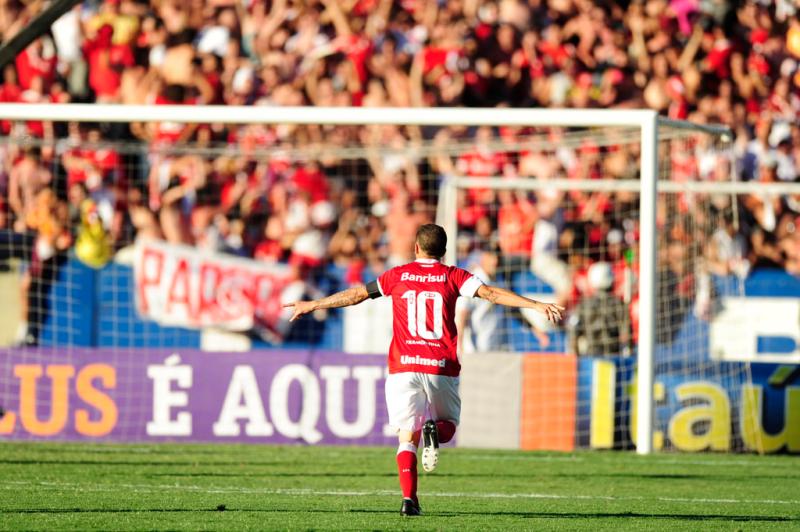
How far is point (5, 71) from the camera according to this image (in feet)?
59.7

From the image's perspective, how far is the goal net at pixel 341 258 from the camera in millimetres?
14789

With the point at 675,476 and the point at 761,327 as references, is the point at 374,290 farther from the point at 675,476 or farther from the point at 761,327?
the point at 761,327

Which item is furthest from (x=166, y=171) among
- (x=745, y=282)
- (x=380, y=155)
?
(x=745, y=282)

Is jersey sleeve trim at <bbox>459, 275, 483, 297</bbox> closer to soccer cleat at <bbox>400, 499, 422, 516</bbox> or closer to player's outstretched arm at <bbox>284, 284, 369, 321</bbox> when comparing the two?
player's outstretched arm at <bbox>284, 284, 369, 321</bbox>

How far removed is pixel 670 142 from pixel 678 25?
11.2ft

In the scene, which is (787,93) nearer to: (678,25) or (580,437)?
(678,25)

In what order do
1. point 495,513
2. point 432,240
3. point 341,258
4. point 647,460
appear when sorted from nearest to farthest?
point 432,240 < point 495,513 < point 647,460 < point 341,258

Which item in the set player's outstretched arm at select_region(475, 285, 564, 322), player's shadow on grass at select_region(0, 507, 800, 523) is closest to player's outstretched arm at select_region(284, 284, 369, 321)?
player's outstretched arm at select_region(475, 285, 564, 322)

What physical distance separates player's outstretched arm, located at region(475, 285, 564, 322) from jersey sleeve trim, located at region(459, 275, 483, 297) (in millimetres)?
27

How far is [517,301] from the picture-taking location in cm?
830

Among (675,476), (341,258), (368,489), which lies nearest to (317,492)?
(368,489)

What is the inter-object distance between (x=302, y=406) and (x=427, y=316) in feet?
21.4

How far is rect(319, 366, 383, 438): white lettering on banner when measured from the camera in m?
14.8

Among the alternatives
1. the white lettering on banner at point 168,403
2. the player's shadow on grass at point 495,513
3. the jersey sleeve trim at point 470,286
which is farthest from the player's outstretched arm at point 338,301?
the white lettering on banner at point 168,403
